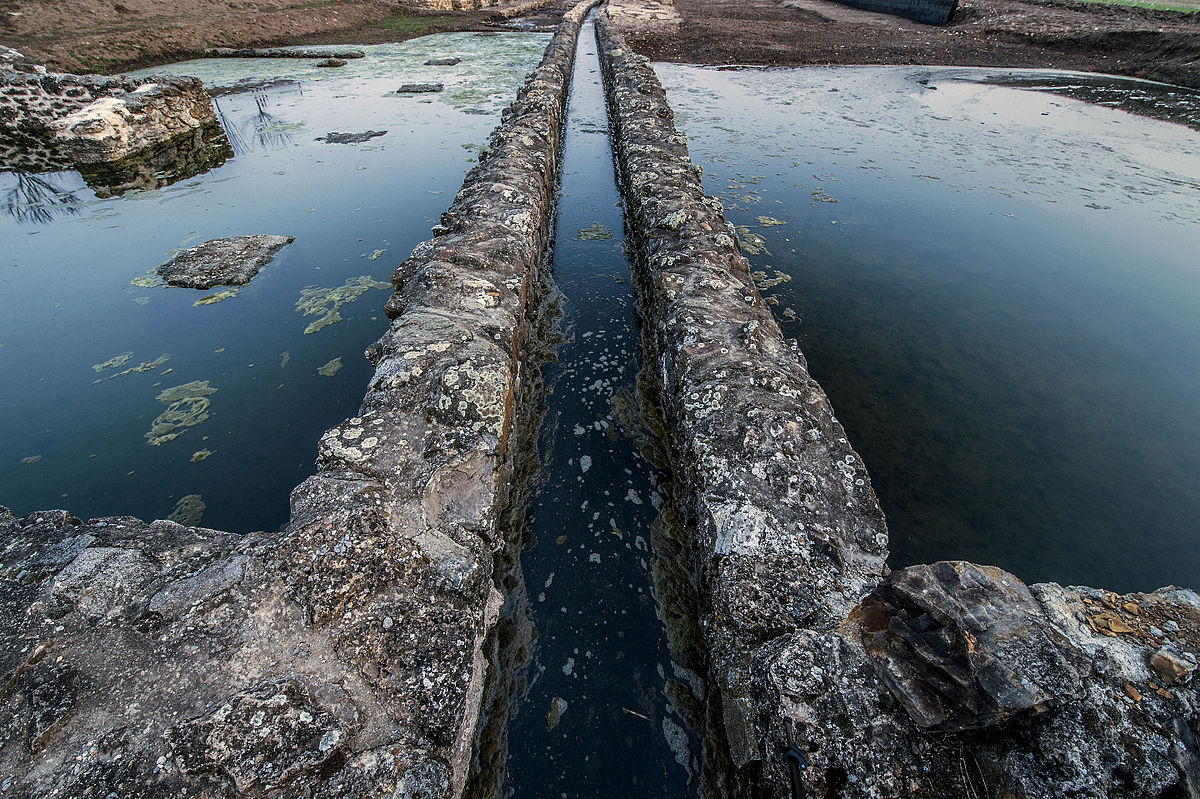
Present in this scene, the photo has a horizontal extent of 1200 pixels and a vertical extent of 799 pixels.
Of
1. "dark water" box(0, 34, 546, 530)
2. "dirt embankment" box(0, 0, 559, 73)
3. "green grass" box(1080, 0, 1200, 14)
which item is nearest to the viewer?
"dark water" box(0, 34, 546, 530)

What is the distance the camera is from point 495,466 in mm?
2965

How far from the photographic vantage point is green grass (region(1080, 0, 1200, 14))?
58.3ft

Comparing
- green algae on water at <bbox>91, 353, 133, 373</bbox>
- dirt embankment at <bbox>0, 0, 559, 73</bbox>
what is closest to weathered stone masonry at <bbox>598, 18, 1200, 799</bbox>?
green algae on water at <bbox>91, 353, 133, 373</bbox>

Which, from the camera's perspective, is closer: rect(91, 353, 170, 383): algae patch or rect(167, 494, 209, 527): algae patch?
rect(167, 494, 209, 527): algae patch

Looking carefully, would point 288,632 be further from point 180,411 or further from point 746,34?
point 746,34

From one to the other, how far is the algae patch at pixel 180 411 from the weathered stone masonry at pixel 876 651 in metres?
3.69

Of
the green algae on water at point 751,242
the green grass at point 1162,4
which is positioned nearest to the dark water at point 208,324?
the green algae on water at point 751,242

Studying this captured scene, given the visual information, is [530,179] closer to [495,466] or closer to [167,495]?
[495,466]

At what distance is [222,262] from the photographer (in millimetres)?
5336

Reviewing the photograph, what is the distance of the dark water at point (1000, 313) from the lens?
123 inches

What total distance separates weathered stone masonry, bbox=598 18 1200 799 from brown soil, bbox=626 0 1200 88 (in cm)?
1751

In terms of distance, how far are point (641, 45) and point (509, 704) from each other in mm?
21279

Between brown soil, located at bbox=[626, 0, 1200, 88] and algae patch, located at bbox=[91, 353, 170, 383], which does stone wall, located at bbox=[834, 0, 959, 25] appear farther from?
algae patch, located at bbox=[91, 353, 170, 383]

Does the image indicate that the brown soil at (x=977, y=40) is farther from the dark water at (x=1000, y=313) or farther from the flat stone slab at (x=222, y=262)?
the flat stone slab at (x=222, y=262)
